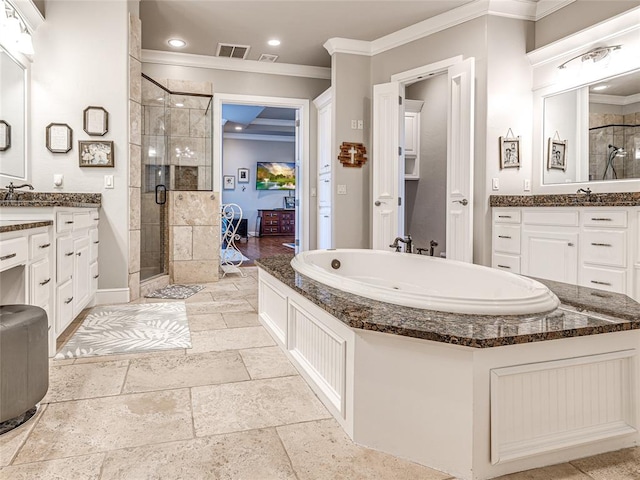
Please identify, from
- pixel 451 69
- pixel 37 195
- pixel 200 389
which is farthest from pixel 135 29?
pixel 200 389

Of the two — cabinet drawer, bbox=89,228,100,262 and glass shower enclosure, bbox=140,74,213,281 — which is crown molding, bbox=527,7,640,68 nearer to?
glass shower enclosure, bbox=140,74,213,281

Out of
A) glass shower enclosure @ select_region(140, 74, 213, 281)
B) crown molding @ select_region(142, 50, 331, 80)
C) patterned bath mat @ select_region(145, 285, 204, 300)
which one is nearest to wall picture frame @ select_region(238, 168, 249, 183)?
crown molding @ select_region(142, 50, 331, 80)

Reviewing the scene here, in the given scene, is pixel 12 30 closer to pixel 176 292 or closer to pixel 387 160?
pixel 176 292

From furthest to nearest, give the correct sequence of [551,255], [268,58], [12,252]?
1. [268,58]
2. [551,255]
3. [12,252]

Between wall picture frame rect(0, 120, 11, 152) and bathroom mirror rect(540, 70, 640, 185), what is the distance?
4244mm

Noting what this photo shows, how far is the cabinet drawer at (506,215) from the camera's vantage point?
3632 millimetres

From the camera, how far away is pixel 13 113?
3129 millimetres

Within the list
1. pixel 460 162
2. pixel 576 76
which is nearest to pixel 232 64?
pixel 460 162

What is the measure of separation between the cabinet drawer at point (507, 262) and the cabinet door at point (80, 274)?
3271mm

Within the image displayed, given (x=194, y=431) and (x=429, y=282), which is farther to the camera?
(x=429, y=282)

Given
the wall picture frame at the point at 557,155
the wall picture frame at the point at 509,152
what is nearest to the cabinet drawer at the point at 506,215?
the wall picture frame at the point at 509,152

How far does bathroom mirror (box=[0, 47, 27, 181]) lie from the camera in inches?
117

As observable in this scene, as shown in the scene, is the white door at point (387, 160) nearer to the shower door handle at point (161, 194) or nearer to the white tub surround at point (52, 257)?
the shower door handle at point (161, 194)

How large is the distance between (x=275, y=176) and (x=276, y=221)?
1.26 m
